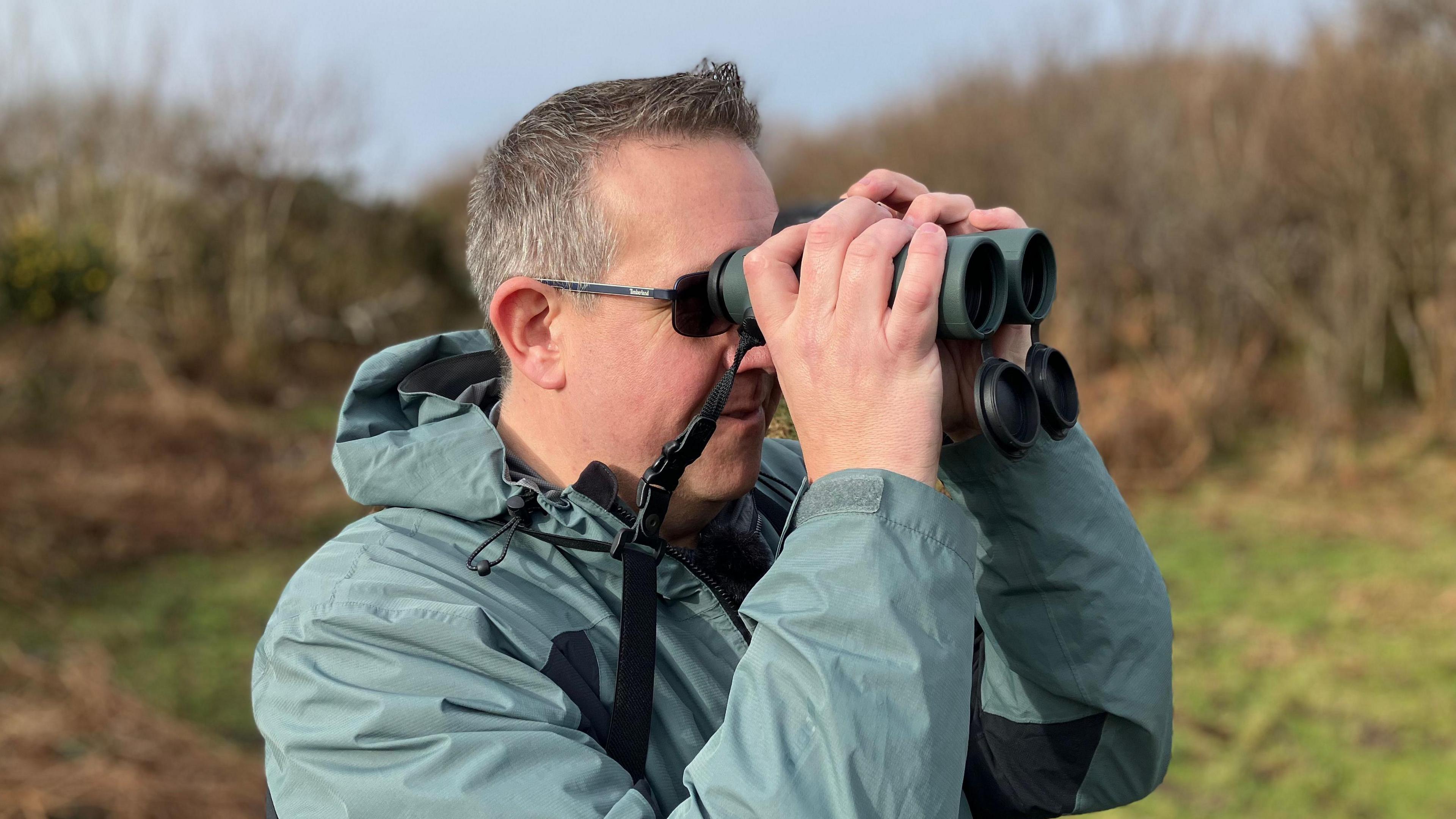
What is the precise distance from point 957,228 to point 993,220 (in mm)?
60

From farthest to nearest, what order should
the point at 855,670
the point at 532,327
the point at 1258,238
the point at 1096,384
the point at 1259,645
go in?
the point at 1096,384 < the point at 1258,238 < the point at 1259,645 < the point at 532,327 < the point at 855,670

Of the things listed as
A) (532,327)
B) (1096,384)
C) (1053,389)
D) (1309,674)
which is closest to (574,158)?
(532,327)

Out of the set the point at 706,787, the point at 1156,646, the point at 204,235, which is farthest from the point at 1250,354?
the point at 204,235

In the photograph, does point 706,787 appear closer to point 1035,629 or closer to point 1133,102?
point 1035,629

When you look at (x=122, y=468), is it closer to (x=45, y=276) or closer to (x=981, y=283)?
(x=45, y=276)

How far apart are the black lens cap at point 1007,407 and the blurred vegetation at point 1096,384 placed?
3.42 m

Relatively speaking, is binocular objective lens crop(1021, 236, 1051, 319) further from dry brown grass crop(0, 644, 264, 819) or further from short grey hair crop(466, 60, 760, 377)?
dry brown grass crop(0, 644, 264, 819)

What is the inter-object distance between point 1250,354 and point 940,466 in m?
9.18

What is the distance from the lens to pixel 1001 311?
1402mm

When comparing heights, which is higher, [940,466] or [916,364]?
[916,364]

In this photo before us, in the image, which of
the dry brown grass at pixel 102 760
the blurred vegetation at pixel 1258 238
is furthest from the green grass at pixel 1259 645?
the blurred vegetation at pixel 1258 238

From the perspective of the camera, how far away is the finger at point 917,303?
4.06ft

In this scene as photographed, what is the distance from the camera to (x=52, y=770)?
12.0 feet

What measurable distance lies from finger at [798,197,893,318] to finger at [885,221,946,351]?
75 mm
